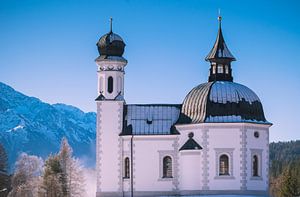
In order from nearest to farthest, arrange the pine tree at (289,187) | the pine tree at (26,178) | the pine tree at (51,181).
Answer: the pine tree at (51,181) < the pine tree at (26,178) < the pine tree at (289,187)

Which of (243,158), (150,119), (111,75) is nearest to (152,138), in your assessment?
(150,119)

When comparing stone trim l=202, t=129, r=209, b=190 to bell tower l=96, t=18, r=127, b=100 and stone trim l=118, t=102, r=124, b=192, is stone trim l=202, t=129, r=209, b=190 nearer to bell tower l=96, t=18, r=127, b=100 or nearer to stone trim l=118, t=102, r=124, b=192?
stone trim l=118, t=102, r=124, b=192

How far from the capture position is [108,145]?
79.9 metres

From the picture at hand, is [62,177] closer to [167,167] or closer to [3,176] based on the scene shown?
[3,176]

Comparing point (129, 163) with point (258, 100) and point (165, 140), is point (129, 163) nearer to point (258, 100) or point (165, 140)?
point (165, 140)

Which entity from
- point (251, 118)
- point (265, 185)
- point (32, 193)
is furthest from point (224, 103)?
point (32, 193)

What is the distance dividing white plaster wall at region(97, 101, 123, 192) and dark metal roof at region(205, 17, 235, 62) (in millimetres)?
9884

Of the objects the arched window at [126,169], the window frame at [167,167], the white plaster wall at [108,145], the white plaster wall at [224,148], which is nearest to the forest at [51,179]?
the white plaster wall at [108,145]

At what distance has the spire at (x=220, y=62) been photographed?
8100 cm

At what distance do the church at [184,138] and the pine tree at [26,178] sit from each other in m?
16.2

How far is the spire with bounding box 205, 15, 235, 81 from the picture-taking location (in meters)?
81.0

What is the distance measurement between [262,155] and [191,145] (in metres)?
6.80

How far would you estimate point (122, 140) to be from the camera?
80062 mm

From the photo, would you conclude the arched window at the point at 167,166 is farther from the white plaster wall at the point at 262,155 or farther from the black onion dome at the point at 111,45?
the black onion dome at the point at 111,45
